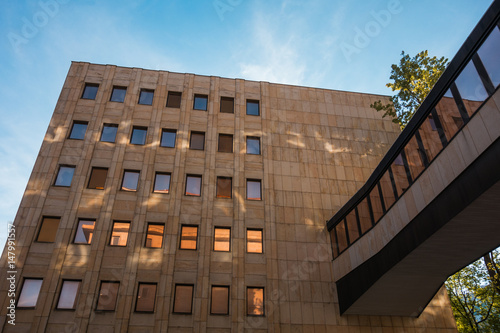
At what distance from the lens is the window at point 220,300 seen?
20.5 meters

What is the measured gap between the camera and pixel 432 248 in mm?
14195

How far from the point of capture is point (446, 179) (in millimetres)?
12062

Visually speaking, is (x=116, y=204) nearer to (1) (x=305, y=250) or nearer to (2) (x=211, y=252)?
(2) (x=211, y=252)

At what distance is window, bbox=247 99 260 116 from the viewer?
28.7 meters

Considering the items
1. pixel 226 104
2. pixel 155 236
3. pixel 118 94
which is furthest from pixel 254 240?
pixel 118 94

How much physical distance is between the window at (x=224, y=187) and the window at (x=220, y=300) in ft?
20.9

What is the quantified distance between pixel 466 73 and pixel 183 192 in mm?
18050

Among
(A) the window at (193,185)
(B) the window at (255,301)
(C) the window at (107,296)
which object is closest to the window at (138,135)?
(A) the window at (193,185)

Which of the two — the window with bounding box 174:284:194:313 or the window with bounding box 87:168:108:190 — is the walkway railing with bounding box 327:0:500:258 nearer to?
the window with bounding box 174:284:194:313

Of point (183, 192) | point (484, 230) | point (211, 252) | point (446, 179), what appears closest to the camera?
point (446, 179)

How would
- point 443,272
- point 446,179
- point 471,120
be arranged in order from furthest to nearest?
1. point 443,272
2. point 446,179
3. point 471,120

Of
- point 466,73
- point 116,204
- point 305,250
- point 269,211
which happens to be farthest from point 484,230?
point 116,204

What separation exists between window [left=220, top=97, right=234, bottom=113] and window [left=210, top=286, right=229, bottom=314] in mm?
14218

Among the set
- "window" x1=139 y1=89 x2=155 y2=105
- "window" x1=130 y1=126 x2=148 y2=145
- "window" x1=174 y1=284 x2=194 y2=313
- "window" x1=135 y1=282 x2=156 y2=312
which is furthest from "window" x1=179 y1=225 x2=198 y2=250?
"window" x1=139 y1=89 x2=155 y2=105
